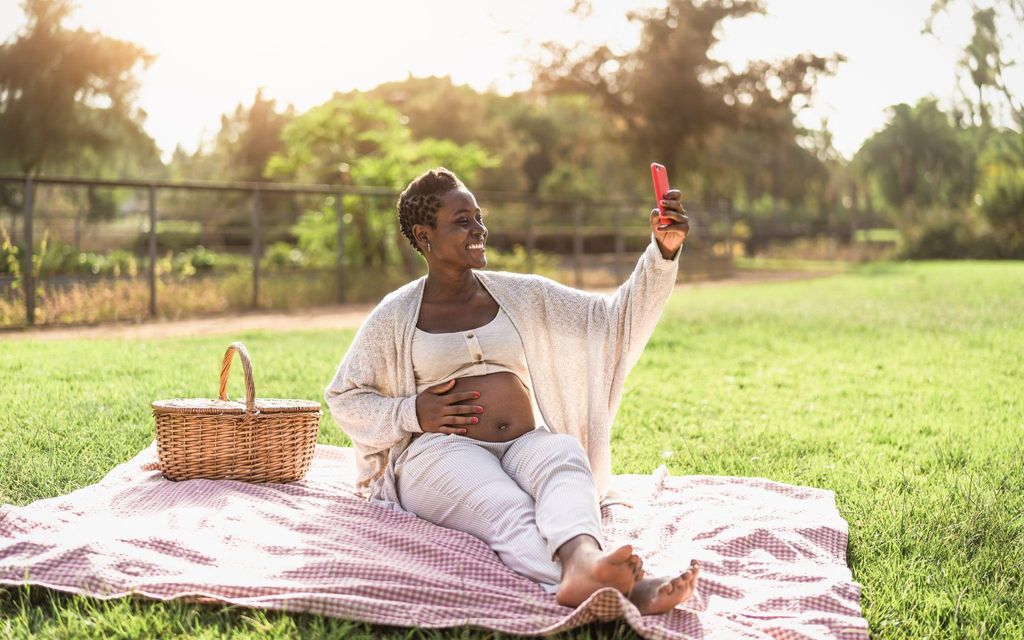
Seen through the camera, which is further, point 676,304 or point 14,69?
point 14,69

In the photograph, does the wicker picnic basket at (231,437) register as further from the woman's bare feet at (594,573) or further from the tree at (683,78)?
the tree at (683,78)

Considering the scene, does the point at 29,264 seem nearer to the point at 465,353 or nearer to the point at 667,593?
the point at 465,353

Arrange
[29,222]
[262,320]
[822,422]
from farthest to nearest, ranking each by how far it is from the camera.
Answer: [262,320]
[29,222]
[822,422]

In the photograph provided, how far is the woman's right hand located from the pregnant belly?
43mm

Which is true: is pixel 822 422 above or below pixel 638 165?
below

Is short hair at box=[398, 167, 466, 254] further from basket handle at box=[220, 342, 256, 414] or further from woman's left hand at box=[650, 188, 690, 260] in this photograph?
basket handle at box=[220, 342, 256, 414]

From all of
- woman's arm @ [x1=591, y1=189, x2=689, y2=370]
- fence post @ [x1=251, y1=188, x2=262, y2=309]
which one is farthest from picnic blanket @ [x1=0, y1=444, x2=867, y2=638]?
fence post @ [x1=251, y1=188, x2=262, y2=309]

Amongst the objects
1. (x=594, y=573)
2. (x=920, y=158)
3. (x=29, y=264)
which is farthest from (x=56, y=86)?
(x=920, y=158)

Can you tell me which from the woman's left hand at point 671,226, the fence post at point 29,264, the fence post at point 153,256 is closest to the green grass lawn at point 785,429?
the woman's left hand at point 671,226

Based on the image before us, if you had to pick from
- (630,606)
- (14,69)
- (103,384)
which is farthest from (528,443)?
(14,69)

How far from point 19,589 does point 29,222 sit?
9902mm

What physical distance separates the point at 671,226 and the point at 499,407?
0.94 m

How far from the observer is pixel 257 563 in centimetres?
335

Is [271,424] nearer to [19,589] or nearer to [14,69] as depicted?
[19,589]
